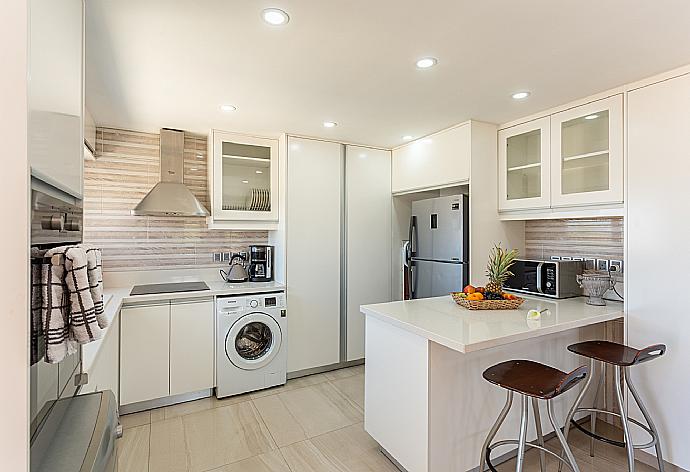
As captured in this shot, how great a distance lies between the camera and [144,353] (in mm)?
2787

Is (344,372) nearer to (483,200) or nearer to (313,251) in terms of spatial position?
(313,251)

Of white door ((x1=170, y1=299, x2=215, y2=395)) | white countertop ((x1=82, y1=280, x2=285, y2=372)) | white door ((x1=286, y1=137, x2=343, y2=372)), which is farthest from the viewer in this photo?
white door ((x1=286, y1=137, x2=343, y2=372))

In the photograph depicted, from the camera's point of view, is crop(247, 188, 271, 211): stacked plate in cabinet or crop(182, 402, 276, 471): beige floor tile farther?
crop(247, 188, 271, 211): stacked plate in cabinet

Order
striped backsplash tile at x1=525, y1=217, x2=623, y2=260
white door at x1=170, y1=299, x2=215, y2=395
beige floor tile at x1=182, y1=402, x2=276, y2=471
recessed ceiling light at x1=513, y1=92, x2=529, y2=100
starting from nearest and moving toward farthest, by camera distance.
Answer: beige floor tile at x1=182, y1=402, x2=276, y2=471
recessed ceiling light at x1=513, y1=92, x2=529, y2=100
striped backsplash tile at x1=525, y1=217, x2=623, y2=260
white door at x1=170, y1=299, x2=215, y2=395

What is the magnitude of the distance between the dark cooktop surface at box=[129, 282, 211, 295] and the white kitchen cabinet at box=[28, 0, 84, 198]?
1.98 metres

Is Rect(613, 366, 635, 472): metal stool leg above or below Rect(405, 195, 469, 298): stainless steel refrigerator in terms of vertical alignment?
below

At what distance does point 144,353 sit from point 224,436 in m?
0.91

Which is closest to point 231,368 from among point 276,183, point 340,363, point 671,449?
point 340,363

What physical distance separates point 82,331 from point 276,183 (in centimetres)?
276

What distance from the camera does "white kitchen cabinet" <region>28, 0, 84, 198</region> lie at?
0.69 m

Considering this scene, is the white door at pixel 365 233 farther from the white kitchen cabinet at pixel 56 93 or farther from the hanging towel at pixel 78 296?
the hanging towel at pixel 78 296

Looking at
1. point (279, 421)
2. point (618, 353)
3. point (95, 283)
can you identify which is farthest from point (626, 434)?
point (95, 283)

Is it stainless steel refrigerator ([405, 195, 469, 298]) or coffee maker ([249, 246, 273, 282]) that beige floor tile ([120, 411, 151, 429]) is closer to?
coffee maker ([249, 246, 273, 282])

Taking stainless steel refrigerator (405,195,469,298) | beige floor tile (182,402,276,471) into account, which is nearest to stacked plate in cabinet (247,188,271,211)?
stainless steel refrigerator (405,195,469,298)
